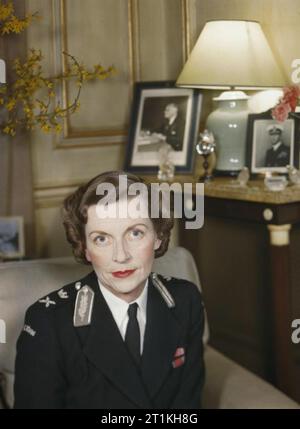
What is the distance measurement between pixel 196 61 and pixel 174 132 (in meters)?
0.28

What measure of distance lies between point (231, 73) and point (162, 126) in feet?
1.20

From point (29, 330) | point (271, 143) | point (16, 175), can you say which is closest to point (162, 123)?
point (271, 143)

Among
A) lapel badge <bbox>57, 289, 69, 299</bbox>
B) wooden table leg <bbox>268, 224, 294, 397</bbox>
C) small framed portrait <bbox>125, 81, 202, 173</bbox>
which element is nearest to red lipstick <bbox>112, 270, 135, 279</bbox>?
lapel badge <bbox>57, 289, 69, 299</bbox>

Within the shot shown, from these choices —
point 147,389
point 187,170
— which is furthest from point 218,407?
point 187,170

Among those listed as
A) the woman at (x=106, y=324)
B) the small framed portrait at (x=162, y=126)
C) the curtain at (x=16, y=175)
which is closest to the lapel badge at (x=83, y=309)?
the woman at (x=106, y=324)

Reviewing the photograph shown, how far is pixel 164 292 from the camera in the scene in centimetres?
127

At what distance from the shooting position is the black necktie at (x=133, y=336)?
1.19 metres

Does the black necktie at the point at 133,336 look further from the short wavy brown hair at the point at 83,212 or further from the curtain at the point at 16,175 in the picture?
the curtain at the point at 16,175

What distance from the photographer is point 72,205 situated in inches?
45.9

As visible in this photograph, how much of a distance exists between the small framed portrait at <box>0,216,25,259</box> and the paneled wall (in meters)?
0.27

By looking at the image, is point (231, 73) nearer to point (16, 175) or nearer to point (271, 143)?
point (271, 143)

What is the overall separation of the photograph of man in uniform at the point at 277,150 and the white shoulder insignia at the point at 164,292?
3.35ft
